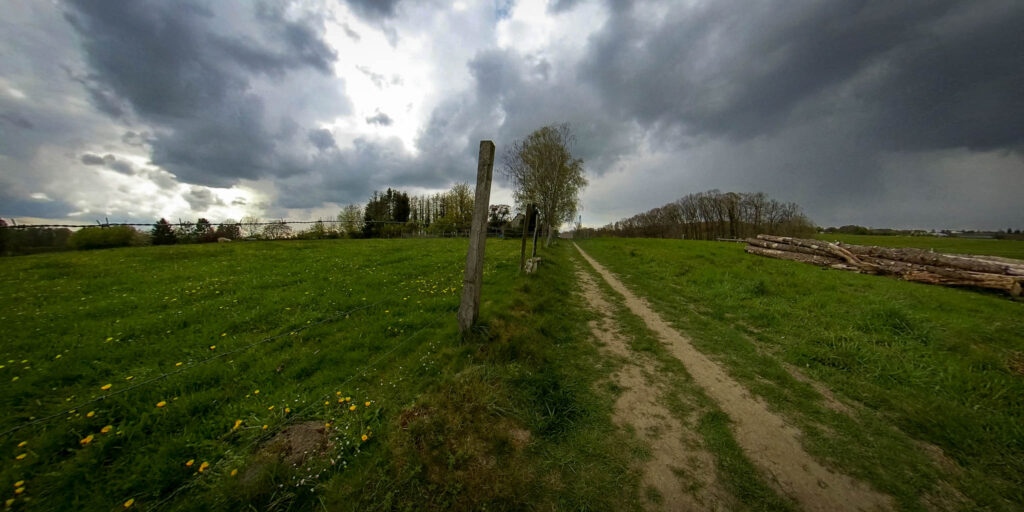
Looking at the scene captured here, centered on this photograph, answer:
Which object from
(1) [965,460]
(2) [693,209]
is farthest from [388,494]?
(2) [693,209]

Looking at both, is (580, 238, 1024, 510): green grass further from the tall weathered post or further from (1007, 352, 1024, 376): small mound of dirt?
the tall weathered post

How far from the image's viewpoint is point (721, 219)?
6450cm

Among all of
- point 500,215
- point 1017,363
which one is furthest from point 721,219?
point 1017,363

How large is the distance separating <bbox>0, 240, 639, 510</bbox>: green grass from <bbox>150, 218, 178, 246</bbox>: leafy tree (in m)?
26.1

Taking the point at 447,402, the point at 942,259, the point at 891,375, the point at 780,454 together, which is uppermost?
the point at 942,259

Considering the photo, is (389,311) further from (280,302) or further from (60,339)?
(60,339)

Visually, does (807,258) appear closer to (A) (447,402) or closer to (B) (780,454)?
(B) (780,454)

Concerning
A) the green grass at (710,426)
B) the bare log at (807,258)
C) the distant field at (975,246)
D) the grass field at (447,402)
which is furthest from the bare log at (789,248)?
the green grass at (710,426)

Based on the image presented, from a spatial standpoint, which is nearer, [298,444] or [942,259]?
[298,444]

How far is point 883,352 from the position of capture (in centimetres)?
498

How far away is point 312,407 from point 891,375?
27.4ft

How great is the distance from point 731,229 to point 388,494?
7698 cm

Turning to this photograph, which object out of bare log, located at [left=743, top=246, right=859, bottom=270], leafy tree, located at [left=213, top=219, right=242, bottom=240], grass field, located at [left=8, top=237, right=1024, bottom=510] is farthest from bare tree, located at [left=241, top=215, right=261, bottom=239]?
bare log, located at [left=743, top=246, right=859, bottom=270]

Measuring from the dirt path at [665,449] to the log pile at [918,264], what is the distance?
1661cm
